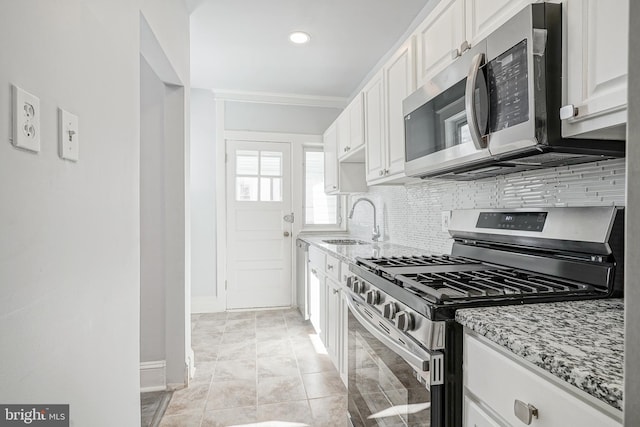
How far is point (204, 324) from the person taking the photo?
352 centimetres

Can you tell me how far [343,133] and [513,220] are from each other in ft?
6.41

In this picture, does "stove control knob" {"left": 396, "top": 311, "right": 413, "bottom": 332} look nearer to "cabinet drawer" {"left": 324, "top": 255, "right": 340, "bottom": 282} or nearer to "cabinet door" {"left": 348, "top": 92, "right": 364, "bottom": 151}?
"cabinet drawer" {"left": 324, "top": 255, "right": 340, "bottom": 282}

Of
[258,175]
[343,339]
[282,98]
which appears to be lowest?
[343,339]

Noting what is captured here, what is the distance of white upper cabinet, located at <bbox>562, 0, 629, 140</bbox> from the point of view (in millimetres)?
787

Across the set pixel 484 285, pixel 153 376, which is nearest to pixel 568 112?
pixel 484 285

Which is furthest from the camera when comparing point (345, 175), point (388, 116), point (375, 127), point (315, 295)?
point (345, 175)

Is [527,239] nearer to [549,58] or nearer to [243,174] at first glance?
[549,58]

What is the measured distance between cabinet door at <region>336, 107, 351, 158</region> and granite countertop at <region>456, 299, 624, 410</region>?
2.24m

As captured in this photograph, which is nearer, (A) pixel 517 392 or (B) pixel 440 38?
(A) pixel 517 392

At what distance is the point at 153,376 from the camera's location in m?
2.23

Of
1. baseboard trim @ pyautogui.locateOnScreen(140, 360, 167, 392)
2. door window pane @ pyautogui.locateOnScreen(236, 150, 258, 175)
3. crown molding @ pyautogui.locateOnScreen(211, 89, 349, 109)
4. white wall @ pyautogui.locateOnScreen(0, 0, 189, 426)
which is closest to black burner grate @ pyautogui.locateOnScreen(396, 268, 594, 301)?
white wall @ pyautogui.locateOnScreen(0, 0, 189, 426)

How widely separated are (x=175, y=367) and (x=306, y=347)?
1.08 metres

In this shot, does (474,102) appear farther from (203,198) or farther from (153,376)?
(203,198)

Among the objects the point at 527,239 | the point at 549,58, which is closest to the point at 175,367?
the point at 527,239
